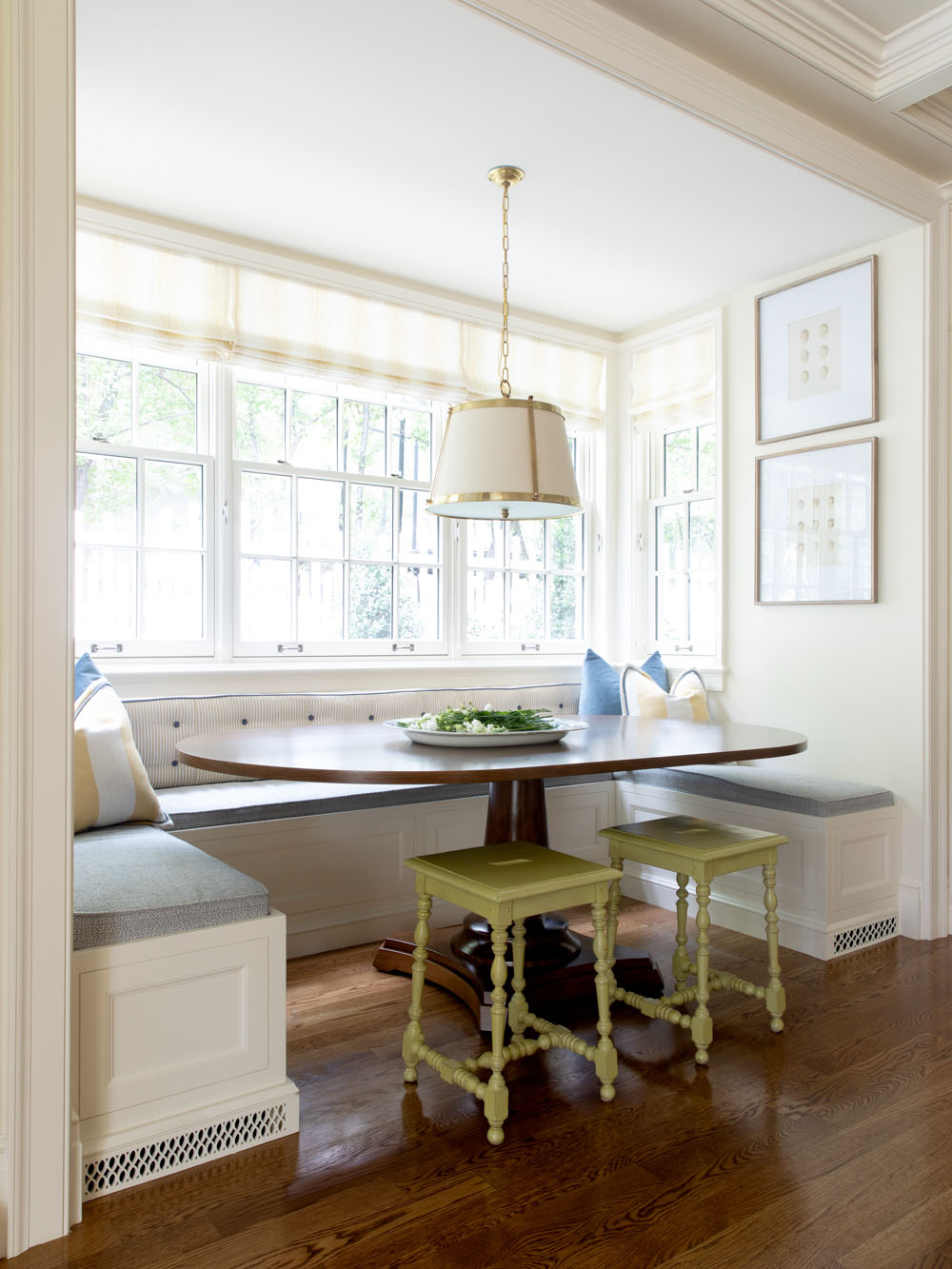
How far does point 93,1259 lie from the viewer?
5.06ft

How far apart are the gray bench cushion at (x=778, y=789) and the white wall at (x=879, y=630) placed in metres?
0.17

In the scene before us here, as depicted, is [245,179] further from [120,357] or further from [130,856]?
[130,856]

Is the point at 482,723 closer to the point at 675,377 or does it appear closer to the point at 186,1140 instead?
the point at 186,1140

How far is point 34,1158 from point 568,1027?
4.47ft

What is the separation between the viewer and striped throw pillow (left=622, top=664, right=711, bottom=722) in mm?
3689

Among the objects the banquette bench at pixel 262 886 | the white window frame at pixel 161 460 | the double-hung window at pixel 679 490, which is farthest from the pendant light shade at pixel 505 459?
the double-hung window at pixel 679 490

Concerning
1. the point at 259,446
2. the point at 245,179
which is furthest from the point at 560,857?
the point at 245,179

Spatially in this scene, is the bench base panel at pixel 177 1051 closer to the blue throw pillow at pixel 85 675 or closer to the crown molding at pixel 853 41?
the blue throw pillow at pixel 85 675

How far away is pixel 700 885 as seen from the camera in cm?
233

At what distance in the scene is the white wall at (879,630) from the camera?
332cm

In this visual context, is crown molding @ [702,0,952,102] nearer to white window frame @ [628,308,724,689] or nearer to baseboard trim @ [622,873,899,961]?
white window frame @ [628,308,724,689]

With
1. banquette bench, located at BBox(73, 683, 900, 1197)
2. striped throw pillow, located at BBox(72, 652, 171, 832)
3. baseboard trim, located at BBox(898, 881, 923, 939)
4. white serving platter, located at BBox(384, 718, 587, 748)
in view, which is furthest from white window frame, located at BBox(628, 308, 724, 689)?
striped throw pillow, located at BBox(72, 652, 171, 832)

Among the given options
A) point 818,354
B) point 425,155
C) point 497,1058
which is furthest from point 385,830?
point 818,354

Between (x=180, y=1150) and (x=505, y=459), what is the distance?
1.89 metres
